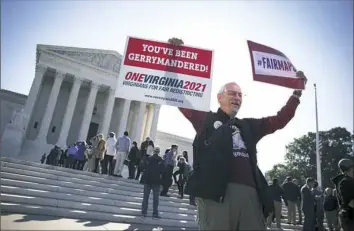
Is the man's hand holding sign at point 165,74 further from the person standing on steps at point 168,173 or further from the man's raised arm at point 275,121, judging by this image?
the person standing on steps at point 168,173

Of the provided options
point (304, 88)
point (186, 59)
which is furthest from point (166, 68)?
point (304, 88)

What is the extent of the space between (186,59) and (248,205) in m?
2.53

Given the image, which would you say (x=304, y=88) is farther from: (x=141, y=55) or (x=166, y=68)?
(x=141, y=55)

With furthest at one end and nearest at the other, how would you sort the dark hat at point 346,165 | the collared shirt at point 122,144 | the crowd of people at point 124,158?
1. the collared shirt at point 122,144
2. the crowd of people at point 124,158
3. the dark hat at point 346,165

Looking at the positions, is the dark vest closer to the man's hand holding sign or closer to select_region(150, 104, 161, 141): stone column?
the man's hand holding sign

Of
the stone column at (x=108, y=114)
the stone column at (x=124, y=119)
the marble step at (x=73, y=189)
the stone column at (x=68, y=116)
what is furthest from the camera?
the stone column at (x=124, y=119)

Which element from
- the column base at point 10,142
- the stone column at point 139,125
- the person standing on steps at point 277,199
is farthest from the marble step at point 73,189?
the stone column at point 139,125

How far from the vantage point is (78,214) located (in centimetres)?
693

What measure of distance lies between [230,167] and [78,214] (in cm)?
585

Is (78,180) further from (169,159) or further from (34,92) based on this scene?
(34,92)

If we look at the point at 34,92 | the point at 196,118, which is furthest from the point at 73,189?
the point at 34,92

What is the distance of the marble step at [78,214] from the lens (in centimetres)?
638

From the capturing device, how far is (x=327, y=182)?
41.9 metres

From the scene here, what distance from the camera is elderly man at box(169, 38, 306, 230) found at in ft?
7.32
